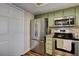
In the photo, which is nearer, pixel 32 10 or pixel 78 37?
pixel 78 37

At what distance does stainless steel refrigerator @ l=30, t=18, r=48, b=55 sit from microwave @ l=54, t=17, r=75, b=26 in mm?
142

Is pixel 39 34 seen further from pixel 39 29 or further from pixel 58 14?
pixel 58 14

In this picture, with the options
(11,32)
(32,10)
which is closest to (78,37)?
(32,10)

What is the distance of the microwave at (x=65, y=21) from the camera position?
1.13 m

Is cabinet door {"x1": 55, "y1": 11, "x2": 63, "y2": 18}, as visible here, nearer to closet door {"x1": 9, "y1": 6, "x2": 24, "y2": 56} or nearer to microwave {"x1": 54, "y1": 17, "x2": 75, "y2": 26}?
microwave {"x1": 54, "y1": 17, "x2": 75, "y2": 26}

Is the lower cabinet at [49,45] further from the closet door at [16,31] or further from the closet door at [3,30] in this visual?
the closet door at [3,30]

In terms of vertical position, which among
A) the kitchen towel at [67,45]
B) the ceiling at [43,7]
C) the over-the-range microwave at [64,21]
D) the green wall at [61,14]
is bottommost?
the kitchen towel at [67,45]

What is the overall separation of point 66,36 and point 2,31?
79 cm

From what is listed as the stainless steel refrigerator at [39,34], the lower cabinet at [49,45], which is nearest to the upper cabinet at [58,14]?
the stainless steel refrigerator at [39,34]

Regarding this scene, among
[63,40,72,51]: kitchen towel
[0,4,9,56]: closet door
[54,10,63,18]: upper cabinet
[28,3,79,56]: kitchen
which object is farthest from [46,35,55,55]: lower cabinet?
[0,4,9,56]: closet door

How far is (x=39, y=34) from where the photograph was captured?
1.27m

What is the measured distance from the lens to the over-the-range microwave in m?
1.13

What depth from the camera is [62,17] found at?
1164 millimetres

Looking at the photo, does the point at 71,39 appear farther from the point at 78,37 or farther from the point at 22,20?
the point at 22,20
